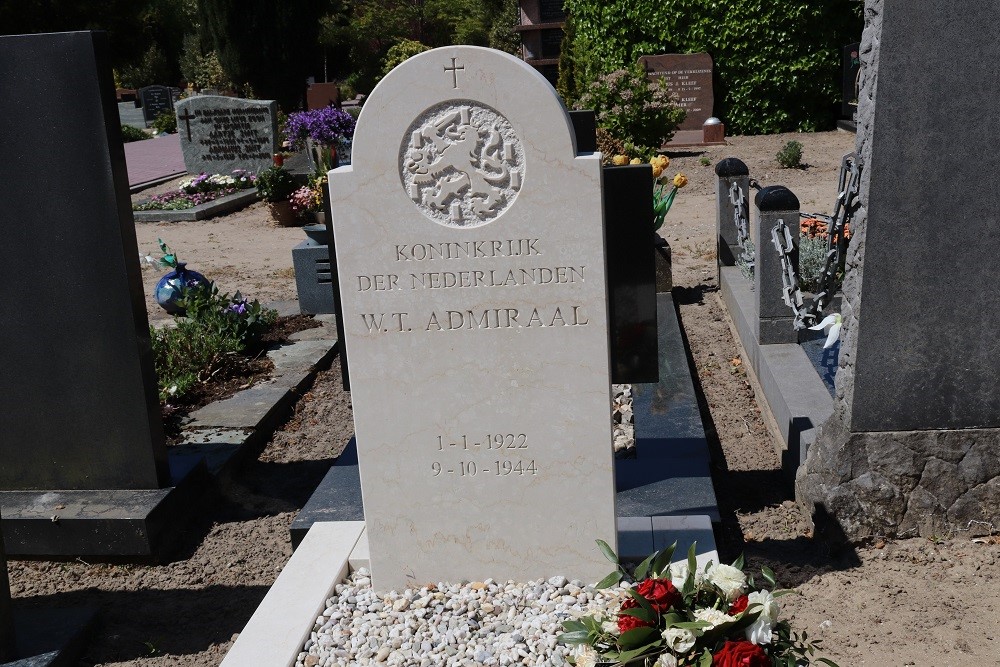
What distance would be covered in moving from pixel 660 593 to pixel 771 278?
365 centimetres

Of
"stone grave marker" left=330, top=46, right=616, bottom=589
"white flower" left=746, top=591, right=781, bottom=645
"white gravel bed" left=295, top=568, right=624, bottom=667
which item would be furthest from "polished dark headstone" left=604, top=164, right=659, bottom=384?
"white flower" left=746, top=591, right=781, bottom=645

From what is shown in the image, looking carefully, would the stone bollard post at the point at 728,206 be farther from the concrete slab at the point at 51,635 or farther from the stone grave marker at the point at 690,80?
the stone grave marker at the point at 690,80

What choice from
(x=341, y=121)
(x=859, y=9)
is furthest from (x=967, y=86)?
(x=859, y=9)

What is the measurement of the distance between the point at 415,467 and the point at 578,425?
558mm

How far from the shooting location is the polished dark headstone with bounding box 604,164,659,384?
3.24m

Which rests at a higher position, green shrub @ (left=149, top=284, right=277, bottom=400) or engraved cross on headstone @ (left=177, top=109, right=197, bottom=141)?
engraved cross on headstone @ (left=177, top=109, right=197, bottom=141)

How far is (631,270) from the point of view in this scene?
337 centimetres

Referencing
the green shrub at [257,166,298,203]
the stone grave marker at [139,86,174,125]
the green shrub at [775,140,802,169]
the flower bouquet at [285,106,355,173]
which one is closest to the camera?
the flower bouquet at [285,106,355,173]

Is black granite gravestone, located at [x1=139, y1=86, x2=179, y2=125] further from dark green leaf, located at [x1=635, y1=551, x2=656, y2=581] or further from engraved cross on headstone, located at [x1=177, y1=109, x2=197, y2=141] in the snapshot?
dark green leaf, located at [x1=635, y1=551, x2=656, y2=581]

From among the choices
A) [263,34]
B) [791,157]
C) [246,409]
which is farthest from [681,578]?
[263,34]

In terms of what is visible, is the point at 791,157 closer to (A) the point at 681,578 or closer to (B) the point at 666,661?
(A) the point at 681,578

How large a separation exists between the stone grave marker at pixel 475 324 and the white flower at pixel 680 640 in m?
0.72

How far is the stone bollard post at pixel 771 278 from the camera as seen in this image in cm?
561

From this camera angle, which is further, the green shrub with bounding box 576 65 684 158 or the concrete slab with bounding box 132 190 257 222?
the green shrub with bounding box 576 65 684 158
